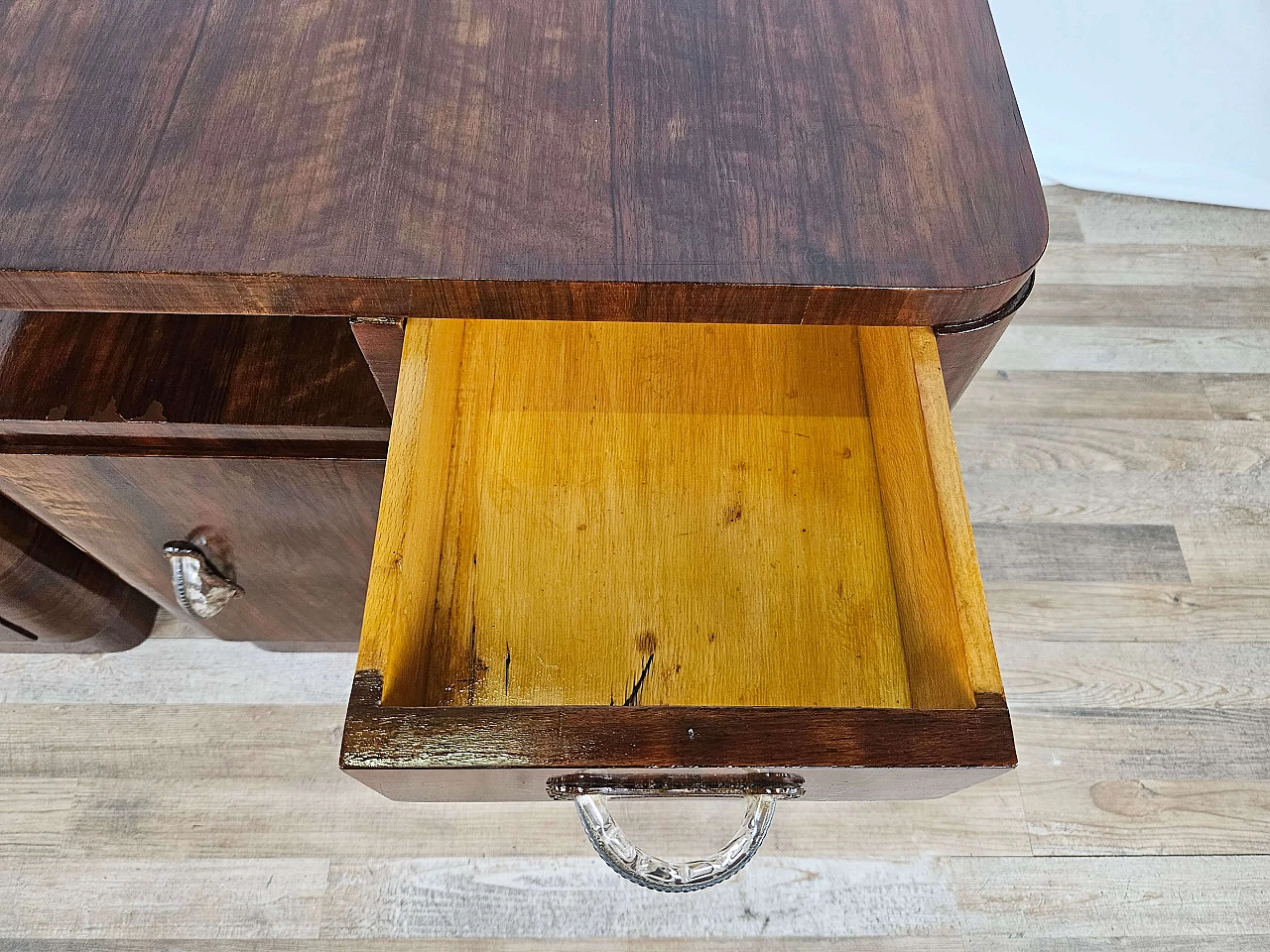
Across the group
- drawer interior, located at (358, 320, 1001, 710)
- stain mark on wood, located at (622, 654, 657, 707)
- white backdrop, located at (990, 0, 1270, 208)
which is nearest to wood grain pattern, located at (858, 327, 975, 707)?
drawer interior, located at (358, 320, 1001, 710)

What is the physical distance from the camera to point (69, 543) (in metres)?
0.66

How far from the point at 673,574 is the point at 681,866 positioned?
0.15 m

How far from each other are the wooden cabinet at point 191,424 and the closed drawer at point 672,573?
6 centimetres

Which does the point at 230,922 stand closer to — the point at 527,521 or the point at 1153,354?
the point at 527,521

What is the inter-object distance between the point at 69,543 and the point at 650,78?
54 cm

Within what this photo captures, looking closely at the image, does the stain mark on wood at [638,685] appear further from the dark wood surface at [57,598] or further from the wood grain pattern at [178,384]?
the dark wood surface at [57,598]

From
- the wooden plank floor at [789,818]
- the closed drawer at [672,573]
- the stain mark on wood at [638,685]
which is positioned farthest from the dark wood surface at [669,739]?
the wooden plank floor at [789,818]

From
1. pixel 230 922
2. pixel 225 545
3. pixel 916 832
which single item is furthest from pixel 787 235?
pixel 230 922

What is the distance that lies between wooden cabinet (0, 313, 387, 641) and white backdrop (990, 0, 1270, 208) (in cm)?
97

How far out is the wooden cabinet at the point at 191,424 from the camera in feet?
1.53

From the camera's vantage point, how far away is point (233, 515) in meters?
0.53

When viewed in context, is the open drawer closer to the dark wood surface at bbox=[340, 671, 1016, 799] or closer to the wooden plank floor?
the dark wood surface at bbox=[340, 671, 1016, 799]

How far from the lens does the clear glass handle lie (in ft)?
A: 1.23

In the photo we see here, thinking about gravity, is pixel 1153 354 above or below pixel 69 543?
below
